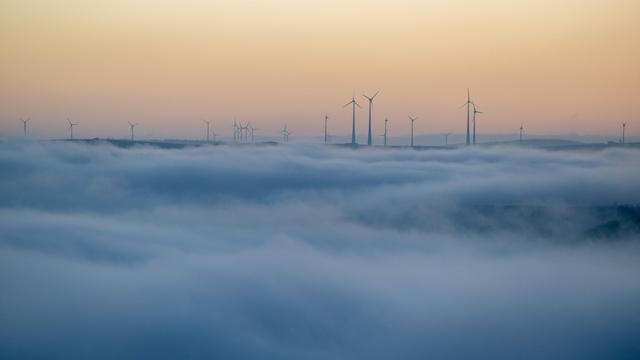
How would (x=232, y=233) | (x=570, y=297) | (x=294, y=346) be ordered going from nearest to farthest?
(x=294, y=346)
(x=570, y=297)
(x=232, y=233)

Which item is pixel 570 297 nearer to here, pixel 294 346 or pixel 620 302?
pixel 620 302

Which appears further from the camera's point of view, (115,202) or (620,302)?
(115,202)

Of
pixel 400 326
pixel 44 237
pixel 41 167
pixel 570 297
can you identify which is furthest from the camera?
pixel 41 167

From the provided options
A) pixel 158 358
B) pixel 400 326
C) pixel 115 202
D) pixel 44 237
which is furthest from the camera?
pixel 115 202

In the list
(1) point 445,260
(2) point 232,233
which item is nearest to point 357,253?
(1) point 445,260

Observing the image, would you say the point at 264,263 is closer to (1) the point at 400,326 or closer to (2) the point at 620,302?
(1) the point at 400,326

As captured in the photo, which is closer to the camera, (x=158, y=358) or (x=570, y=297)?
(x=158, y=358)

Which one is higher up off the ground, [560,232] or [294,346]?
[560,232]

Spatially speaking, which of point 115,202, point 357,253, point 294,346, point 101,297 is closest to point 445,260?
point 357,253

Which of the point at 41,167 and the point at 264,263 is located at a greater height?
the point at 41,167
